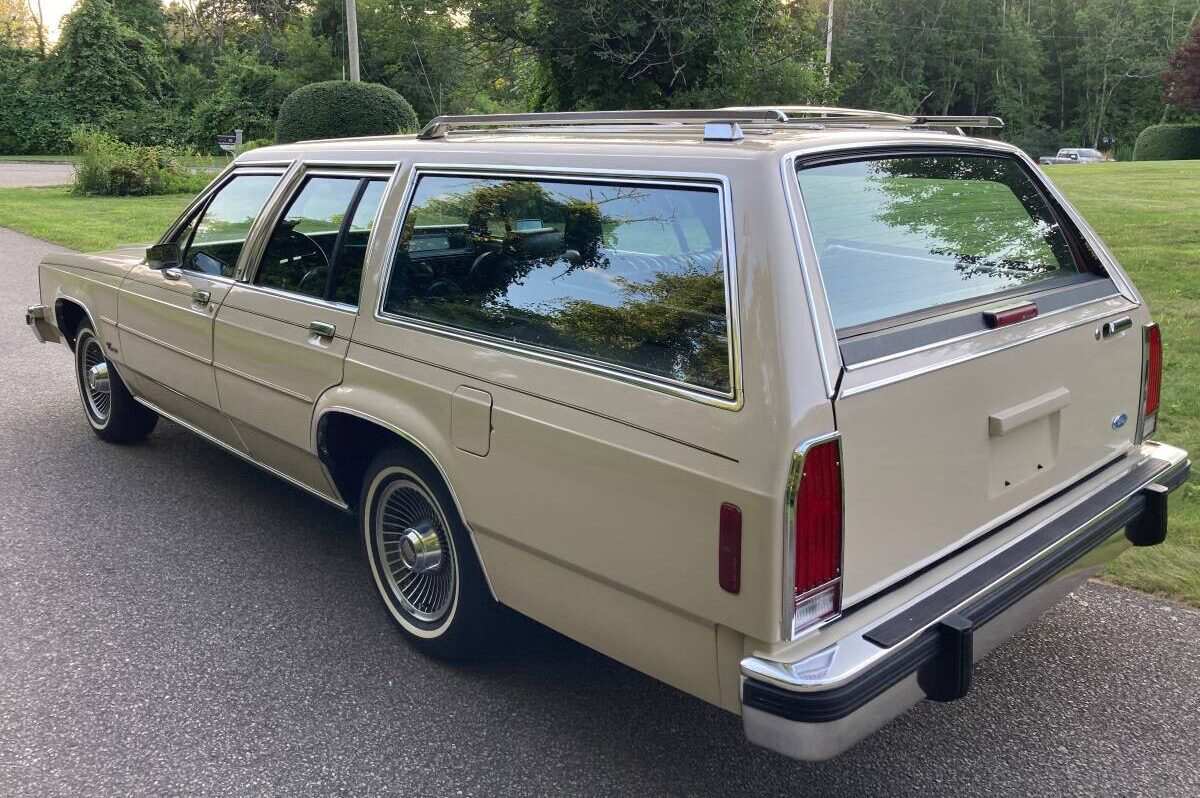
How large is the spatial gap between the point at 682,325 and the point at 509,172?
95 centimetres

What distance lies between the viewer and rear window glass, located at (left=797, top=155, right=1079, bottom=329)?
279cm

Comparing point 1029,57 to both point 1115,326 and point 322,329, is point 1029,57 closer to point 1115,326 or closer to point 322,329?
point 1115,326

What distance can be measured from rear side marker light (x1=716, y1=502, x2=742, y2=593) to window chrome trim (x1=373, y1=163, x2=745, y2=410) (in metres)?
0.25

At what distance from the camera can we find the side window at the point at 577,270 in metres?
2.59

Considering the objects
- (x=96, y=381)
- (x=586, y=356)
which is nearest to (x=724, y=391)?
(x=586, y=356)

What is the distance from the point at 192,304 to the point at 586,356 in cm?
251

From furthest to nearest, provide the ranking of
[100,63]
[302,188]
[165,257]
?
1. [100,63]
2. [165,257]
3. [302,188]

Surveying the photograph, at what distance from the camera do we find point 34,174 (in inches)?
1241

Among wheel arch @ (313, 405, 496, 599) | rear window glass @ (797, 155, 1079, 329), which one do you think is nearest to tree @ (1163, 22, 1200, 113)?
rear window glass @ (797, 155, 1079, 329)

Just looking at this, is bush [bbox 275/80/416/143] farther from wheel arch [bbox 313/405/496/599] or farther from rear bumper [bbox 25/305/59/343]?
wheel arch [bbox 313/405/496/599]

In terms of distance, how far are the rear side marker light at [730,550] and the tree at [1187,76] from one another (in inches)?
2000

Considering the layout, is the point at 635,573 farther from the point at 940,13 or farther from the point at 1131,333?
the point at 940,13

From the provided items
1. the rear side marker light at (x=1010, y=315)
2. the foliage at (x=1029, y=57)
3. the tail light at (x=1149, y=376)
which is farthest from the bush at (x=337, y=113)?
the foliage at (x=1029, y=57)

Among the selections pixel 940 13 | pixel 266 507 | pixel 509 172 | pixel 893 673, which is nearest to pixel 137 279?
pixel 266 507
